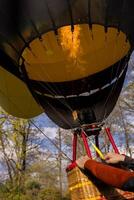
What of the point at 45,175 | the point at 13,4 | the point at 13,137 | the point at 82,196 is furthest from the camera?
the point at 45,175

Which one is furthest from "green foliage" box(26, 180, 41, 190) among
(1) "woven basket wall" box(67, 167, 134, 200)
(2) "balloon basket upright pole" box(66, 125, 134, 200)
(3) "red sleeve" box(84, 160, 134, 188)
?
(3) "red sleeve" box(84, 160, 134, 188)

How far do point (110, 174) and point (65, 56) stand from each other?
241 cm

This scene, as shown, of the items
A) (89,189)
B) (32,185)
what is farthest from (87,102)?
(32,185)

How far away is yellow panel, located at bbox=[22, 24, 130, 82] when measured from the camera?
5.05 m

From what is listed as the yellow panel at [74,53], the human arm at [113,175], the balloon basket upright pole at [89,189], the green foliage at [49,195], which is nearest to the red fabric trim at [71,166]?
the balloon basket upright pole at [89,189]

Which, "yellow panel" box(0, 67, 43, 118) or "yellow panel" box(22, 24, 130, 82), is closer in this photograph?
"yellow panel" box(22, 24, 130, 82)

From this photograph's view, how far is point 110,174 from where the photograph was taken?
339 cm

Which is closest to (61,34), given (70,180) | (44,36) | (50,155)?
(44,36)

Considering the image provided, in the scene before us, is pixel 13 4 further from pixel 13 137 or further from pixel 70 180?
pixel 13 137

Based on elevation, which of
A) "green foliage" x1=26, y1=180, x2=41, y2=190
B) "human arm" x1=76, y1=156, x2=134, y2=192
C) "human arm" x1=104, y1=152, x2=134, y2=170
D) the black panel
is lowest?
"human arm" x1=76, y1=156, x2=134, y2=192

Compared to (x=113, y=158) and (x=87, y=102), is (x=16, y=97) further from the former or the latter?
(x=113, y=158)

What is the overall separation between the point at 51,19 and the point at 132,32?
1206 millimetres

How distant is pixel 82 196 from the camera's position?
4.39 metres

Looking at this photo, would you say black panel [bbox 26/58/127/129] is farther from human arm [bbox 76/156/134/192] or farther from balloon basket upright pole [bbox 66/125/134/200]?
human arm [bbox 76/156/134/192]
